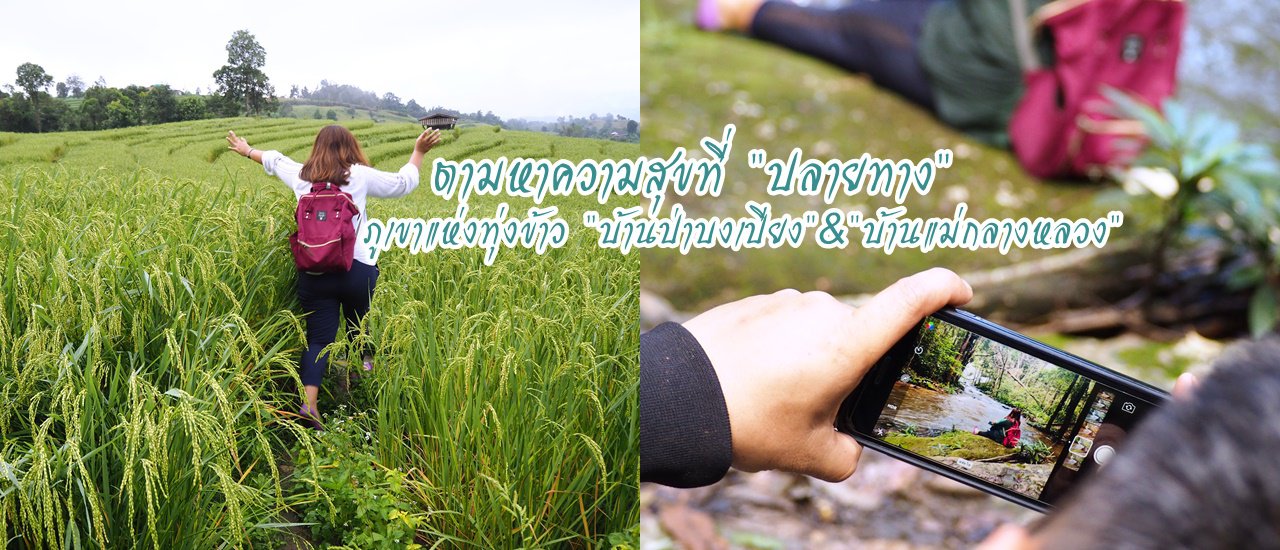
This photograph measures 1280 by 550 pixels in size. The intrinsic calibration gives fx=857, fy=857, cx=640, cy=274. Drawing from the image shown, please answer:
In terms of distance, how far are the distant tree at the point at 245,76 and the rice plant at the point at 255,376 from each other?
5cm

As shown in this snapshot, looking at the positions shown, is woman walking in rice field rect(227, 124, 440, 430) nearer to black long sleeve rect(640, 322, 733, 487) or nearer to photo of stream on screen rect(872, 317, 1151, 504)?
black long sleeve rect(640, 322, 733, 487)

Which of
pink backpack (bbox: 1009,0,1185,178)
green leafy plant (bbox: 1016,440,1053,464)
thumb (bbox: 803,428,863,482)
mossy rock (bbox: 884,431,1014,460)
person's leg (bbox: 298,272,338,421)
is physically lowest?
person's leg (bbox: 298,272,338,421)

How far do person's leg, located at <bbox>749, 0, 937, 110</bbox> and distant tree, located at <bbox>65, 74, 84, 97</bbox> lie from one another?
4.50 feet

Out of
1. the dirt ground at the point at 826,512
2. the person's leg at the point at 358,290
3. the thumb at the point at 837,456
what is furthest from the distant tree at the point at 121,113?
the thumb at the point at 837,456

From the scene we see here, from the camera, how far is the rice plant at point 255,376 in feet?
3.06

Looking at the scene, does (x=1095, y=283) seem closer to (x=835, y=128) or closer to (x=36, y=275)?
(x=835, y=128)

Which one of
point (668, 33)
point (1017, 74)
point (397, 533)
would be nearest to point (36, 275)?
point (397, 533)

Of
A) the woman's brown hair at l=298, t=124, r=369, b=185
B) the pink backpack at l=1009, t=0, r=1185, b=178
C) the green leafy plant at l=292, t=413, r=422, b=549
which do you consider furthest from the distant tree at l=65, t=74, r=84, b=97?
the pink backpack at l=1009, t=0, r=1185, b=178

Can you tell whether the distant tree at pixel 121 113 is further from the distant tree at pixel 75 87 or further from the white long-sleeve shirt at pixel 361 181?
the white long-sleeve shirt at pixel 361 181

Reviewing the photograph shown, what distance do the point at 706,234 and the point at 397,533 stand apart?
2.78ft

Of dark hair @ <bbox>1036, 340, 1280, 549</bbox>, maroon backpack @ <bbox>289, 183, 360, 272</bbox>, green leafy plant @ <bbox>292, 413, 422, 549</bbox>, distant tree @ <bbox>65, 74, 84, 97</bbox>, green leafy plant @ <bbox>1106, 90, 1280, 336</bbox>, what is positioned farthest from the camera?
green leafy plant @ <bbox>1106, 90, 1280, 336</bbox>

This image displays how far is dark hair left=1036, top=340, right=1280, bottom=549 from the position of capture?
18cm

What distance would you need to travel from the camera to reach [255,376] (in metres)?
1.20

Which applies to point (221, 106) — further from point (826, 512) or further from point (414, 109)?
point (826, 512)
